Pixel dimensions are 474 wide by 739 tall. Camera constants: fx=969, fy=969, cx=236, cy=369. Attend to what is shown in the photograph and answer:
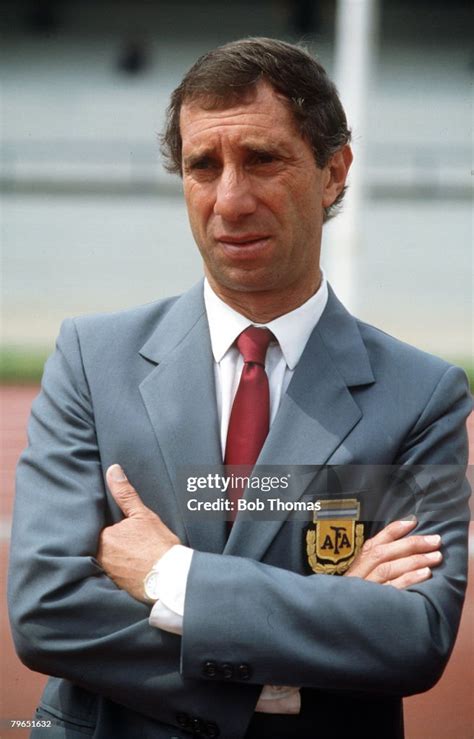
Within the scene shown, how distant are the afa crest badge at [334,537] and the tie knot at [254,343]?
301mm

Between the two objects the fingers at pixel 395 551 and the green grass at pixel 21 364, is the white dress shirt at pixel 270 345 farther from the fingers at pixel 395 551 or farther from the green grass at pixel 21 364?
the green grass at pixel 21 364

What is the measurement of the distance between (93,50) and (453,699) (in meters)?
2.03

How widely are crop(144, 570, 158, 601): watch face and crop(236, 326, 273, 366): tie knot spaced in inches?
17.4

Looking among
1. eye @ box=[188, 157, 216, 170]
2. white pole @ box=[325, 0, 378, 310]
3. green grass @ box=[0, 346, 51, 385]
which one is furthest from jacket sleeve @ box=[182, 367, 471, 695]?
green grass @ box=[0, 346, 51, 385]

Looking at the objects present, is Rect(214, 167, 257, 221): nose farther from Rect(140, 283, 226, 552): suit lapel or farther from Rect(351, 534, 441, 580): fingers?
Rect(351, 534, 441, 580): fingers

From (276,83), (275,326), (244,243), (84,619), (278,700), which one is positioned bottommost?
(278,700)

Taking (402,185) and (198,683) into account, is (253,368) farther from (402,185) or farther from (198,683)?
(402,185)

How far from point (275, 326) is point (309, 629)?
22.7 inches

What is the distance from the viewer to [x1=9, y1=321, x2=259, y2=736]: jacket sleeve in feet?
5.41

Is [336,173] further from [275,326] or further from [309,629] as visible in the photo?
[309,629]

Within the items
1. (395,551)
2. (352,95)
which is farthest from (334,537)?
(352,95)

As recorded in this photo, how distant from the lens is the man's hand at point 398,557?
1.70m

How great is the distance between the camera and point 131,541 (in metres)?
1.70

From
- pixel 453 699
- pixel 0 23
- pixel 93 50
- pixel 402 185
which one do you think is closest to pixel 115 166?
pixel 402 185
